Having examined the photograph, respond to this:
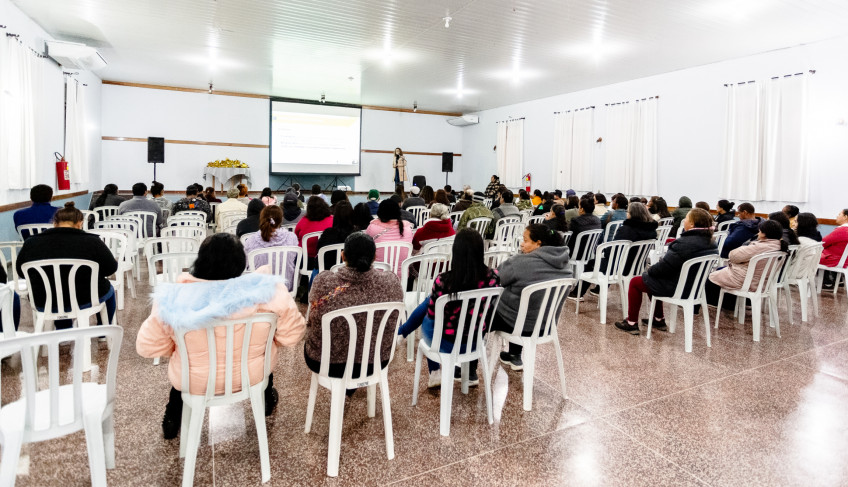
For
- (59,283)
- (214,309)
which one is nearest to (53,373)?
(214,309)

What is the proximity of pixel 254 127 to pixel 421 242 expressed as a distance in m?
10.6

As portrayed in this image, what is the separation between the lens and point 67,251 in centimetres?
293

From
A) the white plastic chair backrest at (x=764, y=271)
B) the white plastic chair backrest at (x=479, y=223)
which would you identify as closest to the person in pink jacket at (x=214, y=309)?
the white plastic chair backrest at (x=764, y=271)

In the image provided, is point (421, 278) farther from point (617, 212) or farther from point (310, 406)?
point (617, 212)

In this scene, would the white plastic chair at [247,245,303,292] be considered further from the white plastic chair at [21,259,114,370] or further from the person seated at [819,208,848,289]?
the person seated at [819,208,848,289]

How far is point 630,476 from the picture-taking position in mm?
2221

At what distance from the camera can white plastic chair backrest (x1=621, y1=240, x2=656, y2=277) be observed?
182 inches

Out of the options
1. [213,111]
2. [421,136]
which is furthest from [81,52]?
[421,136]

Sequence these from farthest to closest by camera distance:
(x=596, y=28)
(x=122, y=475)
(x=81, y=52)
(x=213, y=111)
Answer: (x=213, y=111), (x=81, y=52), (x=596, y=28), (x=122, y=475)

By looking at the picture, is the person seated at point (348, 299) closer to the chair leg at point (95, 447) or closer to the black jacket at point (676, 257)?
the chair leg at point (95, 447)

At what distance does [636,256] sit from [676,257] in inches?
29.3

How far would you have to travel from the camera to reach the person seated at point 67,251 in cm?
292

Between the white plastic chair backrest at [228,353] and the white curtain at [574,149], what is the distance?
10492 mm

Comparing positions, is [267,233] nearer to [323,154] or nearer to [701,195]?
[701,195]
